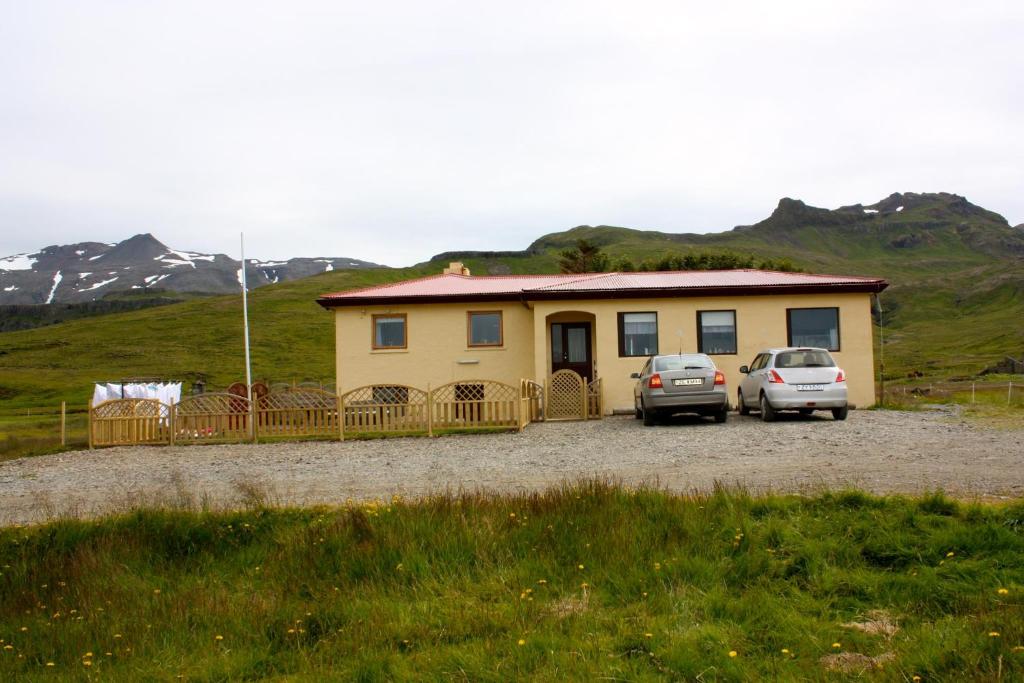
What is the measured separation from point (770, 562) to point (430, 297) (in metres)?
18.8

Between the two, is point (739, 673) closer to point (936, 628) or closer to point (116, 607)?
point (936, 628)

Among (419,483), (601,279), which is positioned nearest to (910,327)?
(601,279)

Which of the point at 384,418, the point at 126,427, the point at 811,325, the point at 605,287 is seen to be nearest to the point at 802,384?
the point at 811,325

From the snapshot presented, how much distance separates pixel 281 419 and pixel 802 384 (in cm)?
1131

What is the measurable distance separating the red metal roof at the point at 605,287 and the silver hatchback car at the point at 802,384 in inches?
209

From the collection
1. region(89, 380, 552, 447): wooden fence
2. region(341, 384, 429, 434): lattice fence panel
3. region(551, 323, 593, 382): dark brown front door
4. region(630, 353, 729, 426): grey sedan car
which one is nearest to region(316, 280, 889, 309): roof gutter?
region(551, 323, 593, 382): dark brown front door

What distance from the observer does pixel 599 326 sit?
74.8 feet

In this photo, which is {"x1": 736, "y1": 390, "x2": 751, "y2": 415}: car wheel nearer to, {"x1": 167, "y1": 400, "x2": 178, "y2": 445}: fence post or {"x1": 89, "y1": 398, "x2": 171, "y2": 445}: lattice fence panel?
{"x1": 167, "y1": 400, "x2": 178, "y2": 445}: fence post

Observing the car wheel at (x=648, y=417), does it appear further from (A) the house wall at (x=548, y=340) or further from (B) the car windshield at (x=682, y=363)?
(A) the house wall at (x=548, y=340)

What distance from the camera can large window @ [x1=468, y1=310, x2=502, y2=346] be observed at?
24594 mm

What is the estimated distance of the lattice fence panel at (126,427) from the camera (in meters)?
18.2

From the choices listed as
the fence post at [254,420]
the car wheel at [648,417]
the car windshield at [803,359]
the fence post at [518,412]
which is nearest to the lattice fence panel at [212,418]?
the fence post at [254,420]

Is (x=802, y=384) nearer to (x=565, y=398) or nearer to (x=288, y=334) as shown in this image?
(x=565, y=398)

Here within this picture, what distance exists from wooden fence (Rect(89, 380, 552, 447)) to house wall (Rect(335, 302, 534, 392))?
568 cm
